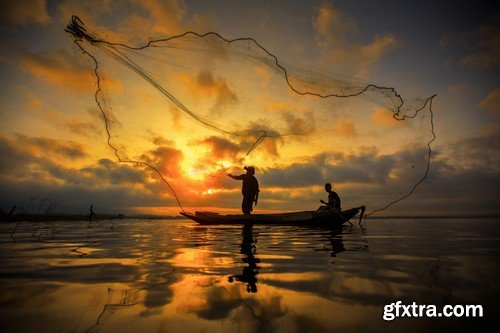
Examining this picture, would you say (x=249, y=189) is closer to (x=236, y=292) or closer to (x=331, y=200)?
(x=331, y=200)

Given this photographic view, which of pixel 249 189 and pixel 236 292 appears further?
pixel 249 189

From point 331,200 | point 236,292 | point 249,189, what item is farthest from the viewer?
point 249,189

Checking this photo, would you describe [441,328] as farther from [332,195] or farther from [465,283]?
[332,195]

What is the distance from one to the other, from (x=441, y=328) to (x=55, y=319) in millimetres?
3674

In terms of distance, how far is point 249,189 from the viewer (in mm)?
21781

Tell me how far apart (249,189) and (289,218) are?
342cm

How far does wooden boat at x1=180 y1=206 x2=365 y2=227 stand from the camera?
743 inches

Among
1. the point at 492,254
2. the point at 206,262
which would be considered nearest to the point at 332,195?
the point at 492,254

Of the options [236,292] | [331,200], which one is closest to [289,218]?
[331,200]

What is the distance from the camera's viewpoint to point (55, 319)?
3074mm

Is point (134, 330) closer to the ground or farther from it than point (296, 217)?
closer to the ground

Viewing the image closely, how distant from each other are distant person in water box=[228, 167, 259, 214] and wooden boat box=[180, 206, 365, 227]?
2.92 feet

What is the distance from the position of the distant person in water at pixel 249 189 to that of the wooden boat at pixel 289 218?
89 centimetres

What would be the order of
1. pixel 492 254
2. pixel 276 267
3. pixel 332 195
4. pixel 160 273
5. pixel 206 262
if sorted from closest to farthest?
pixel 160 273 < pixel 276 267 < pixel 206 262 < pixel 492 254 < pixel 332 195
